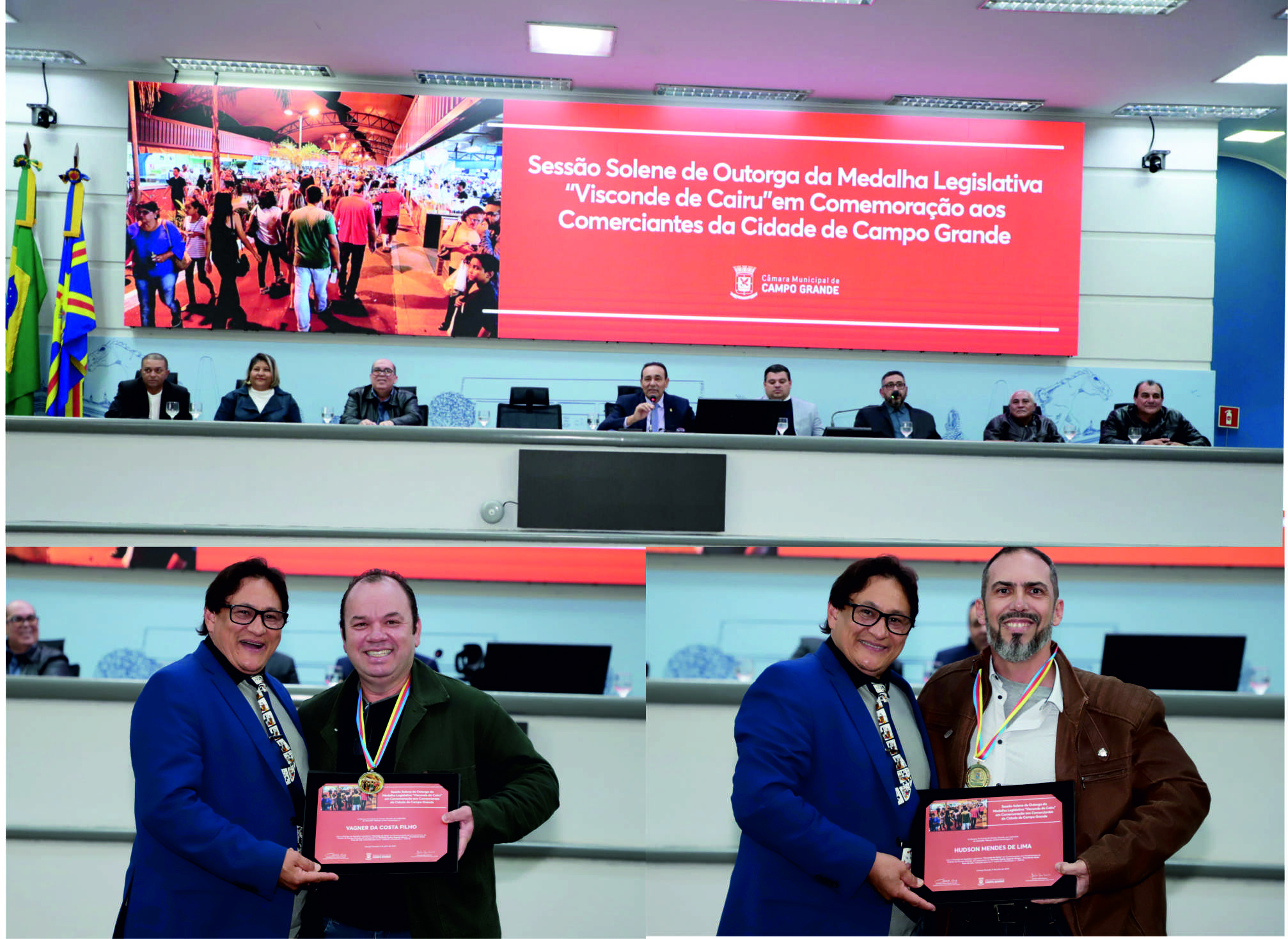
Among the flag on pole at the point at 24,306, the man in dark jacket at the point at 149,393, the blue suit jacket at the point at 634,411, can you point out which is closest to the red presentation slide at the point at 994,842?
the blue suit jacket at the point at 634,411

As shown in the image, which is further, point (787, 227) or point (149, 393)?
point (787, 227)

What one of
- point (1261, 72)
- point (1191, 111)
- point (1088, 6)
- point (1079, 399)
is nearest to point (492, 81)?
point (1088, 6)

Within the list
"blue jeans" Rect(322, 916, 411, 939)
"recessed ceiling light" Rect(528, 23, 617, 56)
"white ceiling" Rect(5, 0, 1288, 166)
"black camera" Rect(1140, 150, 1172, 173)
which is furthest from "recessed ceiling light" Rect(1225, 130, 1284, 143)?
"blue jeans" Rect(322, 916, 411, 939)

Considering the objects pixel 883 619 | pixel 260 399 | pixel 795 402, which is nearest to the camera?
pixel 883 619

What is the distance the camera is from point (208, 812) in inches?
59.3

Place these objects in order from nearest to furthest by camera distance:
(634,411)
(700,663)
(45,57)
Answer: (700,663), (634,411), (45,57)

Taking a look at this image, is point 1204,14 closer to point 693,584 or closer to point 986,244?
point 986,244

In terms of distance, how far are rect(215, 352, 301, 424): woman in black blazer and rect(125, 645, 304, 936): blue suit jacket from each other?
421 centimetres

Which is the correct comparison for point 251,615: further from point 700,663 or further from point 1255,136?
point 1255,136

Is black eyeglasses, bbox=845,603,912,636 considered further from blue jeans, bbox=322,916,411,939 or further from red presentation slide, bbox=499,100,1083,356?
red presentation slide, bbox=499,100,1083,356

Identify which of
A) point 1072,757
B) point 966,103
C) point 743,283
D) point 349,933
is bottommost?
point 349,933

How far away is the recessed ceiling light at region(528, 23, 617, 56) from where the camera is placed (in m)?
5.85

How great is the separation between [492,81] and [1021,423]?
395cm

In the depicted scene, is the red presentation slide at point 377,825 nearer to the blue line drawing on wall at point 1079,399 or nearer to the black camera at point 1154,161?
the blue line drawing on wall at point 1079,399
